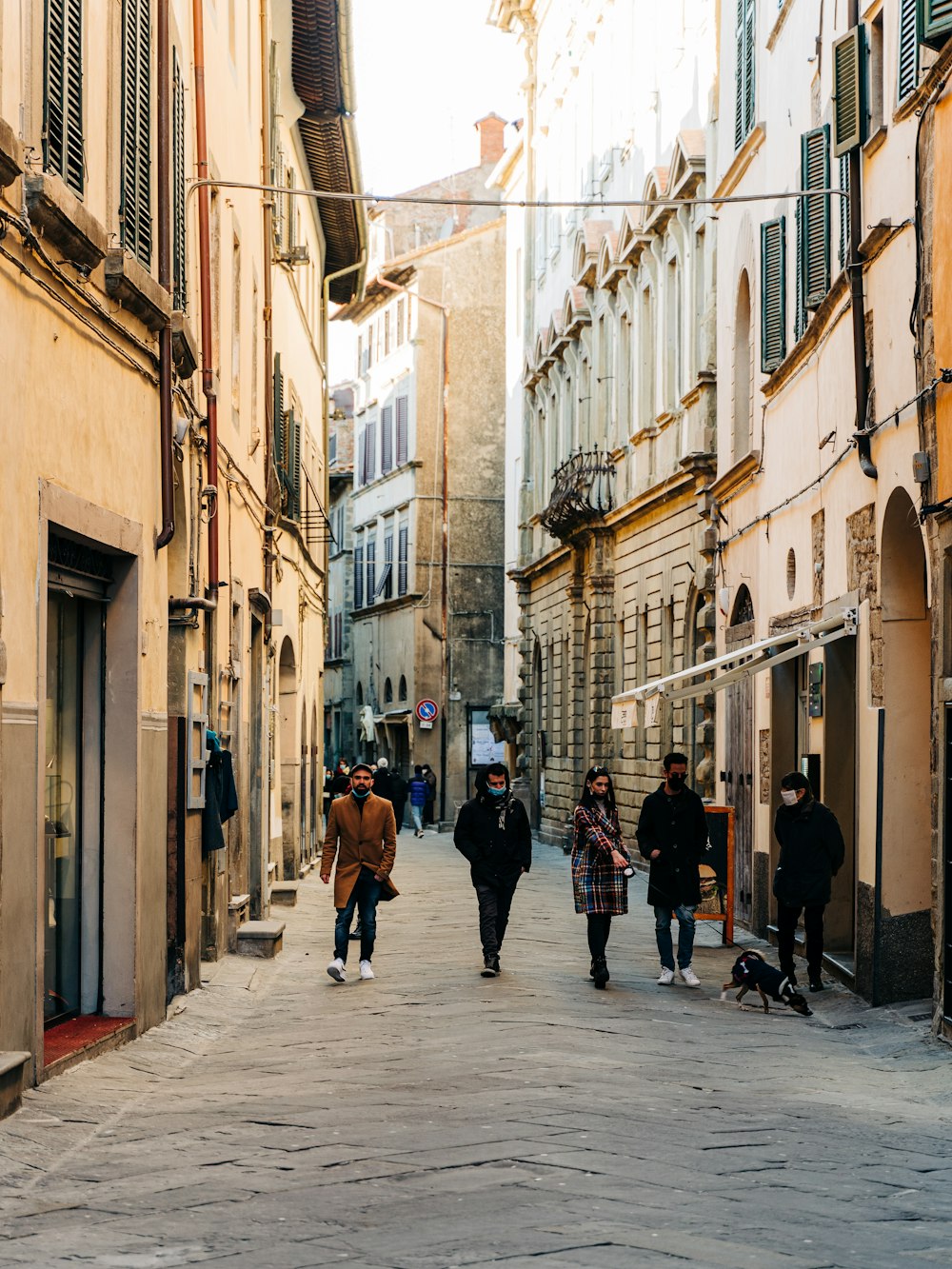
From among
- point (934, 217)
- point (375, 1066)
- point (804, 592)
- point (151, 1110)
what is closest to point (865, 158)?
point (934, 217)

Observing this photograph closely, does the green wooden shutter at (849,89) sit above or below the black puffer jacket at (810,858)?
above

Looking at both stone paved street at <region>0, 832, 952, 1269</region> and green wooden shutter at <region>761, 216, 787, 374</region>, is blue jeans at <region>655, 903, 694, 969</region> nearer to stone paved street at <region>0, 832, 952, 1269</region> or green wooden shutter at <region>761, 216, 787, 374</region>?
stone paved street at <region>0, 832, 952, 1269</region>

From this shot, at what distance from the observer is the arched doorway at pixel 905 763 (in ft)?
42.9

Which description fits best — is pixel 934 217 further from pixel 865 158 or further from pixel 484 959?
pixel 484 959

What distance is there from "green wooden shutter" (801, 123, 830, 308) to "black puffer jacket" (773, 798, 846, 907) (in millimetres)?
4388

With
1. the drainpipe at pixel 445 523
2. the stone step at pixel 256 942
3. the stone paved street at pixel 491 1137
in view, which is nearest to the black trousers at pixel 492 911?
the stone paved street at pixel 491 1137

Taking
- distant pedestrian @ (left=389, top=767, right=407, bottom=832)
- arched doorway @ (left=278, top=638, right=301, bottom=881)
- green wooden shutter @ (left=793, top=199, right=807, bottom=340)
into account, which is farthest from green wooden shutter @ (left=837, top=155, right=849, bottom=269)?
distant pedestrian @ (left=389, top=767, right=407, bottom=832)

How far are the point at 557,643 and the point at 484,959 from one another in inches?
881

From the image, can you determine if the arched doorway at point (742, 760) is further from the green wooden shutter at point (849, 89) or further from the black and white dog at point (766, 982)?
the green wooden shutter at point (849, 89)

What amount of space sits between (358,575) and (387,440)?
516 centimetres

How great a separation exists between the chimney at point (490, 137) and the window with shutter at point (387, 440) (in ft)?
31.0

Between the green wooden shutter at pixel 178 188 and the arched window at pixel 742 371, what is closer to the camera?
the green wooden shutter at pixel 178 188

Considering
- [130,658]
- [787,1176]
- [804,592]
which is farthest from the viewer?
[804,592]

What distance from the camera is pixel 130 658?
38.4 feet
